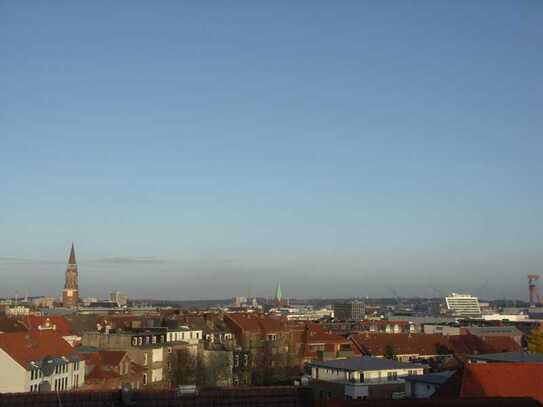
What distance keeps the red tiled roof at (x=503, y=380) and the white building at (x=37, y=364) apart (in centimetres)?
2889

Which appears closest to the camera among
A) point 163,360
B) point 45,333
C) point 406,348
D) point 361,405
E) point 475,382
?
point 361,405

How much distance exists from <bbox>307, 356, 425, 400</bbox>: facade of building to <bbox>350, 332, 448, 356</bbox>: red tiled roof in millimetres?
29216

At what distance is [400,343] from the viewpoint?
97.6m

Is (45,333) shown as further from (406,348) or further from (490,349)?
(490,349)

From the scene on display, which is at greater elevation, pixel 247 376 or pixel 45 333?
pixel 45 333

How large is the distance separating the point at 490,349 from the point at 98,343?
179ft

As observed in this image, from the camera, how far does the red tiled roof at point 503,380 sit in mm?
43062

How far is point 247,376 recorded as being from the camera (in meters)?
83.3

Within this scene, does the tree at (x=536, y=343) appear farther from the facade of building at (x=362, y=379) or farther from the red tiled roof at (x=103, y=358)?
the red tiled roof at (x=103, y=358)

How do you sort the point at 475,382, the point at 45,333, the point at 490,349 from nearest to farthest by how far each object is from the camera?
the point at 475,382
the point at 45,333
the point at 490,349

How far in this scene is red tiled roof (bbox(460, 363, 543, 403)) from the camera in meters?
43.1

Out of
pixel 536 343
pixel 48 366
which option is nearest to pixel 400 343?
pixel 536 343

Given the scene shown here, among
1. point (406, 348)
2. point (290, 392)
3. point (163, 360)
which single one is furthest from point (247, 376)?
point (290, 392)

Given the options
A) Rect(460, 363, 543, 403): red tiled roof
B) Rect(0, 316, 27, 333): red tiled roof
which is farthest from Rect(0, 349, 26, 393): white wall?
Rect(0, 316, 27, 333): red tiled roof
